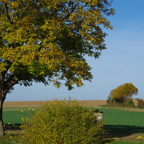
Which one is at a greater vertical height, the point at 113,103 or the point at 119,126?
the point at 113,103

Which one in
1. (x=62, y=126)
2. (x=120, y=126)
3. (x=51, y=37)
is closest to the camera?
(x=62, y=126)

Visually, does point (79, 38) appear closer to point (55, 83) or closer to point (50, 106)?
point (55, 83)

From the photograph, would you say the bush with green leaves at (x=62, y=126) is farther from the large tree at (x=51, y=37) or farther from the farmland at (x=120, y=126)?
the large tree at (x=51, y=37)

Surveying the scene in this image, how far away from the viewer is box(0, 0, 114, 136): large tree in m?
14.5

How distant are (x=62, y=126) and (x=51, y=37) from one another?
796cm

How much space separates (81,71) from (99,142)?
609 cm

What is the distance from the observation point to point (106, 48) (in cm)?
1745

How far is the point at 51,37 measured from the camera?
14836 mm

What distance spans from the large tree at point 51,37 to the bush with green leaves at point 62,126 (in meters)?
5.38

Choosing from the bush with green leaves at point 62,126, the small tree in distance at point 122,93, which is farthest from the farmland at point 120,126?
the small tree in distance at point 122,93

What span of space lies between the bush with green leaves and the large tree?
538 cm

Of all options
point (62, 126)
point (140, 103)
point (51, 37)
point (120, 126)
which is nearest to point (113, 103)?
point (140, 103)

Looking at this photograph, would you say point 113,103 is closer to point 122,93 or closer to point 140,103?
point 122,93

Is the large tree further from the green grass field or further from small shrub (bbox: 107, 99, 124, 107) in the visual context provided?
small shrub (bbox: 107, 99, 124, 107)
